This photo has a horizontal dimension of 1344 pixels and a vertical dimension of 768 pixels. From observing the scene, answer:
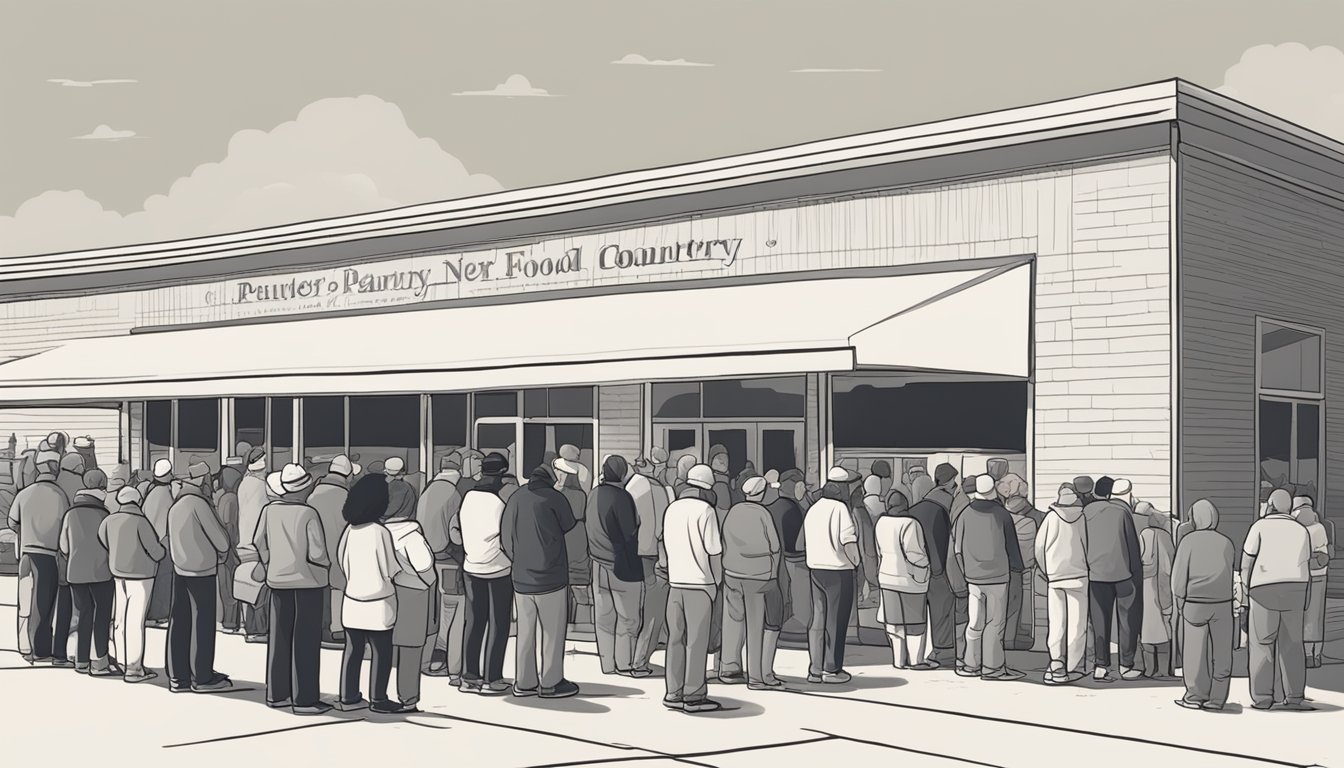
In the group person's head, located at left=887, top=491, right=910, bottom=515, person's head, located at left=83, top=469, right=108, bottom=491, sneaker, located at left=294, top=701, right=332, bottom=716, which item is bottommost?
sneaker, located at left=294, top=701, right=332, bottom=716

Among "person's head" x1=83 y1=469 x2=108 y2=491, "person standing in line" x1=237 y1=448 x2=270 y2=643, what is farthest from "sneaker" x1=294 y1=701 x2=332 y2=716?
"person's head" x1=83 y1=469 x2=108 y2=491

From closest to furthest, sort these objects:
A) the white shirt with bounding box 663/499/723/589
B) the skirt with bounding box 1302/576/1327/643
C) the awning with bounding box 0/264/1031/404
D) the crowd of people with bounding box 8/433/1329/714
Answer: the crowd of people with bounding box 8/433/1329/714, the white shirt with bounding box 663/499/723/589, the skirt with bounding box 1302/576/1327/643, the awning with bounding box 0/264/1031/404

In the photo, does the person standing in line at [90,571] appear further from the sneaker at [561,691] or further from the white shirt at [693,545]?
the white shirt at [693,545]

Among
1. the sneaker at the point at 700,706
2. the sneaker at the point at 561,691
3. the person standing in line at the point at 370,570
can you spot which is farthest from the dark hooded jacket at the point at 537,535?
the sneaker at the point at 700,706

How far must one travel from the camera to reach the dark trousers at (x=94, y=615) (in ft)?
40.8

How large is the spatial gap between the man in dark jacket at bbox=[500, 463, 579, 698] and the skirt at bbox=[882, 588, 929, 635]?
10.3ft

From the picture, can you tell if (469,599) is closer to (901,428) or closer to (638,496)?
(638,496)

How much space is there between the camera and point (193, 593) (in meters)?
11.2

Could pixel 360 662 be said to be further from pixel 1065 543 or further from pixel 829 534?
pixel 1065 543

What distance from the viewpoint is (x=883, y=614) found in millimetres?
13328

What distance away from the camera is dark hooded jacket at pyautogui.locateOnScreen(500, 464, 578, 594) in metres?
10.9

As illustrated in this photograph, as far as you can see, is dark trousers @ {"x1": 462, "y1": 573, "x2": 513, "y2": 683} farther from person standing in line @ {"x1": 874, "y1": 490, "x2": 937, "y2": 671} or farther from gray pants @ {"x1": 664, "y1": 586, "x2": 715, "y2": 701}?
person standing in line @ {"x1": 874, "y1": 490, "x2": 937, "y2": 671}

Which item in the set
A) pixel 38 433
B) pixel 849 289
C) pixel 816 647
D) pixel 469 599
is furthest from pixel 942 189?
pixel 38 433

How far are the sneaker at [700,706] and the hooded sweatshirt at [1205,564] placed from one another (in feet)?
11.1
